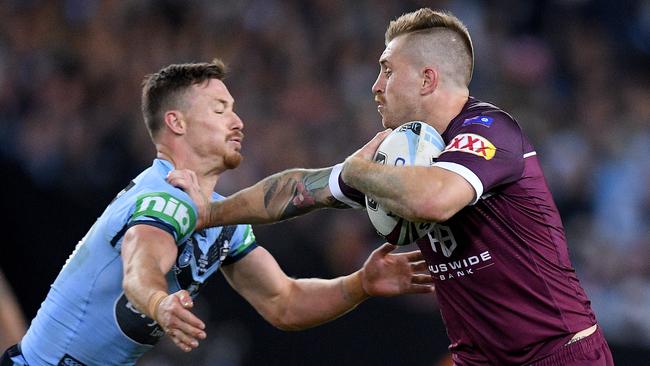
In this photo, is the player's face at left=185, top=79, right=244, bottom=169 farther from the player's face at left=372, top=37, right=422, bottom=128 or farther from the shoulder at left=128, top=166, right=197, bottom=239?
the player's face at left=372, top=37, right=422, bottom=128

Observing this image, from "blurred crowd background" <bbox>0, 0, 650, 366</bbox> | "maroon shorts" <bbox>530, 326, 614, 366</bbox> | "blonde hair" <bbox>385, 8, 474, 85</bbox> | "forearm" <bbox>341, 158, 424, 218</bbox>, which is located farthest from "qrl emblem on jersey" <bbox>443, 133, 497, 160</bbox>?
"blurred crowd background" <bbox>0, 0, 650, 366</bbox>

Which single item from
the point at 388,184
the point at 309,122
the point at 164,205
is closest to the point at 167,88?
the point at 164,205

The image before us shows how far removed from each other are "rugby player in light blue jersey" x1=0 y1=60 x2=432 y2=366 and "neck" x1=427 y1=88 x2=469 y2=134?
1.07m

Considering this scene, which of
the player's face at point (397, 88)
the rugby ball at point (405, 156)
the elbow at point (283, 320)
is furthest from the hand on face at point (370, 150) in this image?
the elbow at point (283, 320)

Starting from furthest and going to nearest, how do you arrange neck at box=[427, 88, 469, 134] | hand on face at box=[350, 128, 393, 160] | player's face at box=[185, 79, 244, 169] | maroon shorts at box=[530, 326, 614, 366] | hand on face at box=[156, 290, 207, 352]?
player's face at box=[185, 79, 244, 169], neck at box=[427, 88, 469, 134], hand on face at box=[350, 128, 393, 160], maroon shorts at box=[530, 326, 614, 366], hand on face at box=[156, 290, 207, 352]

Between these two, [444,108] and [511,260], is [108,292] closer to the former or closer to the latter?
[444,108]

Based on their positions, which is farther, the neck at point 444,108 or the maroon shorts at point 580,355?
the neck at point 444,108

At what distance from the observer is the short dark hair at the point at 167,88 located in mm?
6141

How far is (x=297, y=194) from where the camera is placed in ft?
18.5

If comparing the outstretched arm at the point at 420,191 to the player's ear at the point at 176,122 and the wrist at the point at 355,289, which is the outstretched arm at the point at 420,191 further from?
the player's ear at the point at 176,122

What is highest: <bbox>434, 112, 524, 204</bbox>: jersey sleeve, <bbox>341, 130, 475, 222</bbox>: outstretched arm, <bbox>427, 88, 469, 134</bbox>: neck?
<bbox>427, 88, 469, 134</bbox>: neck

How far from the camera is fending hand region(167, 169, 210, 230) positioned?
18.4ft

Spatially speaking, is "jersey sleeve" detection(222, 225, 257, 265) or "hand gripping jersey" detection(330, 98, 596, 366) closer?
"hand gripping jersey" detection(330, 98, 596, 366)

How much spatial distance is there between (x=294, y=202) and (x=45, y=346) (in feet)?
4.90
